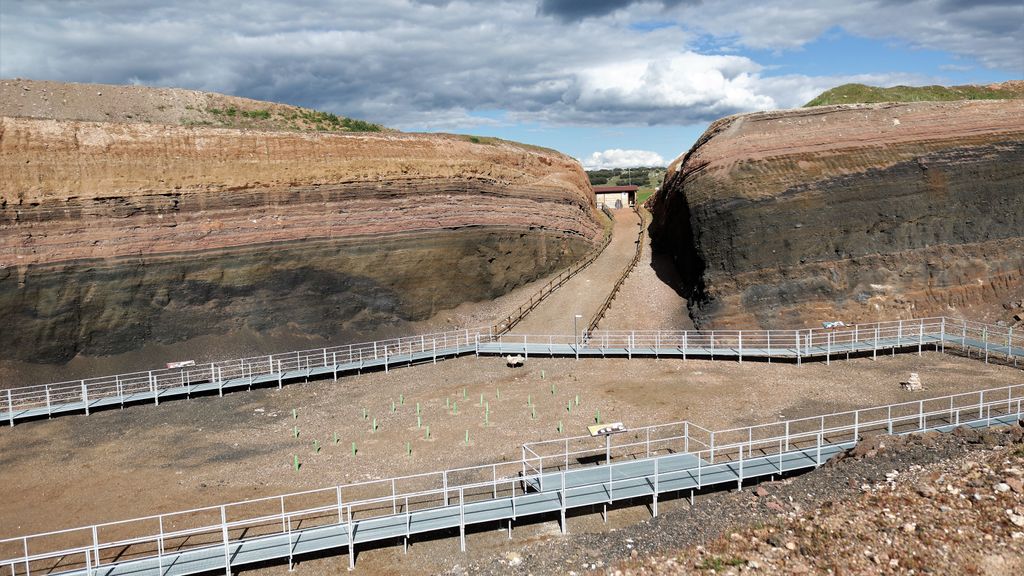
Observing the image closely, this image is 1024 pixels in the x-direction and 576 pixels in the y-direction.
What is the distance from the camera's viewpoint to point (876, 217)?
30797mm

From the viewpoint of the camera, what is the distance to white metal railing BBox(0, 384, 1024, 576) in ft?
45.4

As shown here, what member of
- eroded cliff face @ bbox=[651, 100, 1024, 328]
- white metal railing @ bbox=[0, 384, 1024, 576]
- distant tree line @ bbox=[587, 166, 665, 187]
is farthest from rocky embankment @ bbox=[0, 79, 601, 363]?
distant tree line @ bbox=[587, 166, 665, 187]

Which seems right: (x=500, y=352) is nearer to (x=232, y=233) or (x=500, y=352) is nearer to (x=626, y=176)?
→ (x=232, y=233)

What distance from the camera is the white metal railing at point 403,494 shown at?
13852 millimetres

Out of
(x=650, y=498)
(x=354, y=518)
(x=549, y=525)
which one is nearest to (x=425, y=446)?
(x=354, y=518)

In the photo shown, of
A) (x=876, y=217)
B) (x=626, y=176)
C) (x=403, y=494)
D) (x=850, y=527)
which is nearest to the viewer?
(x=850, y=527)

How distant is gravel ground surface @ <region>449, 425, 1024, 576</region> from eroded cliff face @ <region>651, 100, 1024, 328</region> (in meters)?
15.0

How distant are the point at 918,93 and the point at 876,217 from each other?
20.1 m

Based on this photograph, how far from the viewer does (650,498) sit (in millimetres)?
15914

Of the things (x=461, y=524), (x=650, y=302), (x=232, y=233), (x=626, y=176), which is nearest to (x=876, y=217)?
(x=650, y=302)

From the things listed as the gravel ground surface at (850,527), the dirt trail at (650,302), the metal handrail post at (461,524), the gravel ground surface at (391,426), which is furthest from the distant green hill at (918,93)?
the metal handrail post at (461,524)

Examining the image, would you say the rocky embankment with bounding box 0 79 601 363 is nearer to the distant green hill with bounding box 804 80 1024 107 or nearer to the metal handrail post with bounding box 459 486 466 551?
the metal handrail post with bounding box 459 486 466 551

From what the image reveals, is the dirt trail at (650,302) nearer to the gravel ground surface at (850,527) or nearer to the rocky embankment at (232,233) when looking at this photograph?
the rocky embankment at (232,233)

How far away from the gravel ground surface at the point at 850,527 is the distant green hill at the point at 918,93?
33371 millimetres
